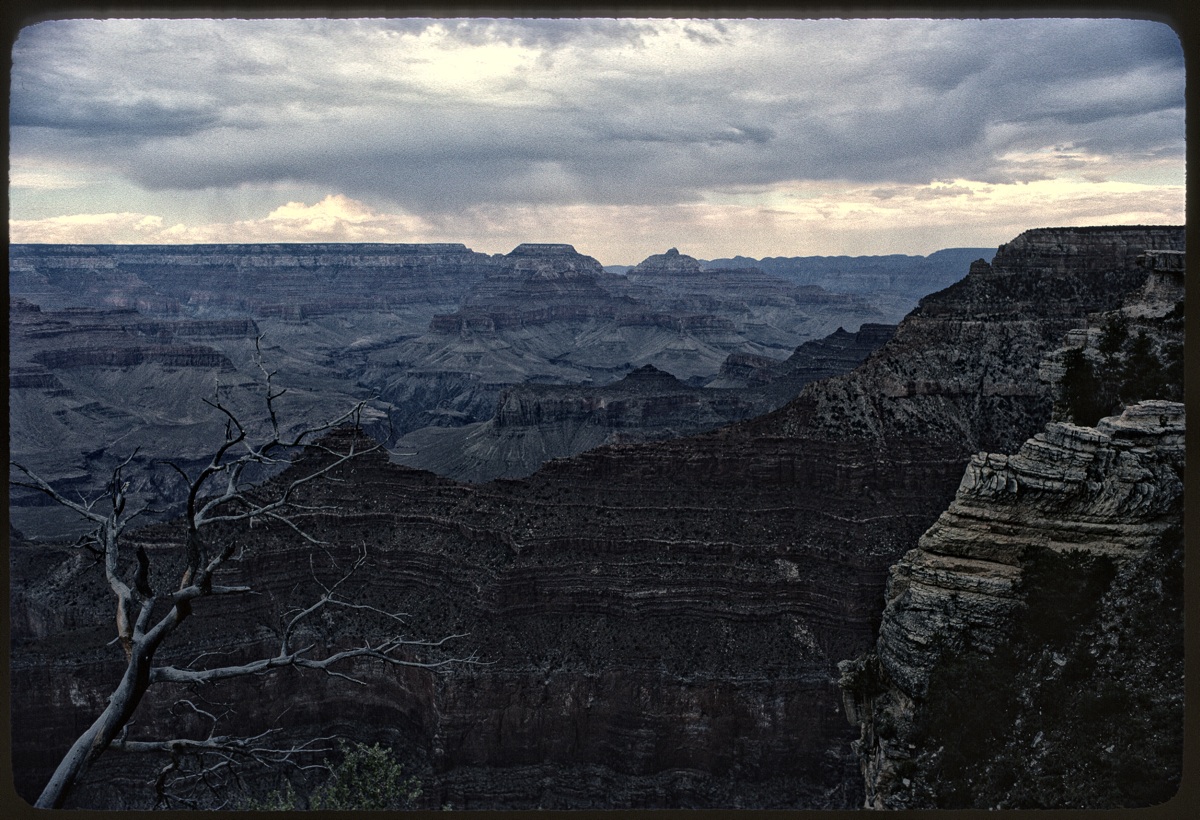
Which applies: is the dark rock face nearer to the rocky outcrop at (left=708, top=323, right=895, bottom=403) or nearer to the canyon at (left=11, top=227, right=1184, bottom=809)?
the rocky outcrop at (left=708, top=323, right=895, bottom=403)

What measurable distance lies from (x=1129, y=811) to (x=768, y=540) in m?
30.8

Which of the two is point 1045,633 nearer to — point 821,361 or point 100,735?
point 100,735

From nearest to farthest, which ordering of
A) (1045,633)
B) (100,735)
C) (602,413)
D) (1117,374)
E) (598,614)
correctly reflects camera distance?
1. (100,735)
2. (1045,633)
3. (1117,374)
4. (598,614)
5. (602,413)

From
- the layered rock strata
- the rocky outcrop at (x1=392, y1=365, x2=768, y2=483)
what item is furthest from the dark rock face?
the layered rock strata

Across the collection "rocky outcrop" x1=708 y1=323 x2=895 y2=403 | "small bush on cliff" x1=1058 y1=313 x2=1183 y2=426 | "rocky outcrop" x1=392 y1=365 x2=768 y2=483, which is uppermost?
"small bush on cliff" x1=1058 y1=313 x2=1183 y2=426

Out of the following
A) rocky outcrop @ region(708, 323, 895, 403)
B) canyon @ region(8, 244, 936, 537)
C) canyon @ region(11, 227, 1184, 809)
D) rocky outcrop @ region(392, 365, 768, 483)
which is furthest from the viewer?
canyon @ region(8, 244, 936, 537)

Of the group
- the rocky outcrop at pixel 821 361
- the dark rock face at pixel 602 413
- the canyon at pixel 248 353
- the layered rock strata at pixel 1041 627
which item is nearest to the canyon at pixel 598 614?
the layered rock strata at pixel 1041 627

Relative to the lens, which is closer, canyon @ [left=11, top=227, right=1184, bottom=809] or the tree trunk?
the tree trunk

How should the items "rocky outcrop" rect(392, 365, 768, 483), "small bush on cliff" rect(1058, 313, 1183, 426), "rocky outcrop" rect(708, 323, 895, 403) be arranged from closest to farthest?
"small bush on cliff" rect(1058, 313, 1183, 426) < "rocky outcrop" rect(392, 365, 768, 483) < "rocky outcrop" rect(708, 323, 895, 403)

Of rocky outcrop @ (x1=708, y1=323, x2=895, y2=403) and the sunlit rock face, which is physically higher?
the sunlit rock face

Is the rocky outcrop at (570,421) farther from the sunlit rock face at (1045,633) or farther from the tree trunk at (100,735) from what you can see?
the tree trunk at (100,735)

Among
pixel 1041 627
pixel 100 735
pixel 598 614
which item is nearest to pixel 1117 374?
pixel 1041 627

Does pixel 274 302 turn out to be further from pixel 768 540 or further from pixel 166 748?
pixel 166 748

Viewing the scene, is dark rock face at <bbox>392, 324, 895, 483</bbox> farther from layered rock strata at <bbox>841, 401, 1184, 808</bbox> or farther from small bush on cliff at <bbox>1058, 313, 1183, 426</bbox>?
layered rock strata at <bbox>841, 401, 1184, 808</bbox>
